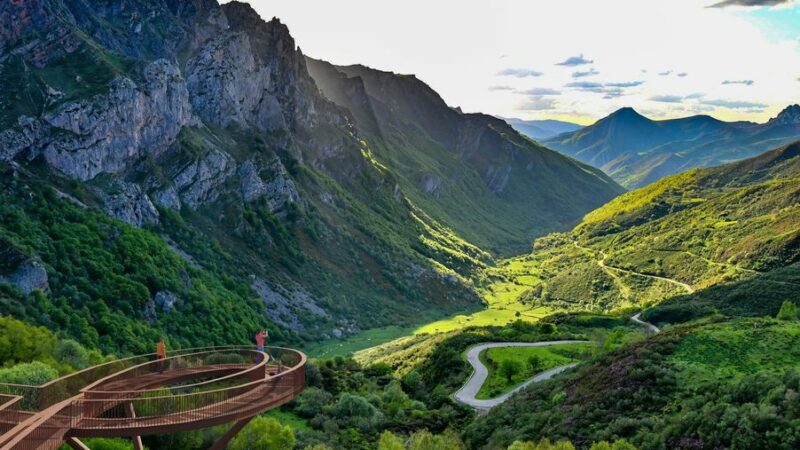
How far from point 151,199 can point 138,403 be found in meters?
130

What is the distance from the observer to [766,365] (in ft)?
138

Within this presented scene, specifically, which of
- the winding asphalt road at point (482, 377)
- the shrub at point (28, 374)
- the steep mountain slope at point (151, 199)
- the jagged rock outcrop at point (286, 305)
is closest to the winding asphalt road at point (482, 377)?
the winding asphalt road at point (482, 377)

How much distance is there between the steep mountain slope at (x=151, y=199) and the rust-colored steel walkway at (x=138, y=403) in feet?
224

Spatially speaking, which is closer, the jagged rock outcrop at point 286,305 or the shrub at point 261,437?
the shrub at point 261,437

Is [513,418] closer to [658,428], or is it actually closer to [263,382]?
[658,428]

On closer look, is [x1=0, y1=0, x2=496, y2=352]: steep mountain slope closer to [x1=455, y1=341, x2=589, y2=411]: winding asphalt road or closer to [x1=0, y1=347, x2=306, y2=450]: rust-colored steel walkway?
[x1=455, y1=341, x2=589, y2=411]: winding asphalt road

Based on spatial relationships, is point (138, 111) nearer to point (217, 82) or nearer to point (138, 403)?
point (217, 82)

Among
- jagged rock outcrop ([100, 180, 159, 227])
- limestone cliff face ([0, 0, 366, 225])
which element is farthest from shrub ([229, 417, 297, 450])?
jagged rock outcrop ([100, 180, 159, 227])

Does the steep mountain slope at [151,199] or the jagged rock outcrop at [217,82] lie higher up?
the jagged rock outcrop at [217,82]

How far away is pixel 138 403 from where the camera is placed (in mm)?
22219

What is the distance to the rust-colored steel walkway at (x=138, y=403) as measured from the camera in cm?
1803

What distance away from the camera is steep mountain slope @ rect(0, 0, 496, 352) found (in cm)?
10325

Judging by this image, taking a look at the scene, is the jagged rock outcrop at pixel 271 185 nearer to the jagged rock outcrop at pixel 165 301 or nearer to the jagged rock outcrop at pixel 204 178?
the jagged rock outcrop at pixel 204 178

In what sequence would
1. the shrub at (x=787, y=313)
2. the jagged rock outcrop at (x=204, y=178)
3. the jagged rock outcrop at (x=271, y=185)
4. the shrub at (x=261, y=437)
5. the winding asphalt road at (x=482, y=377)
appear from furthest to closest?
the jagged rock outcrop at (x=271, y=185), the jagged rock outcrop at (x=204, y=178), the shrub at (x=787, y=313), the winding asphalt road at (x=482, y=377), the shrub at (x=261, y=437)
